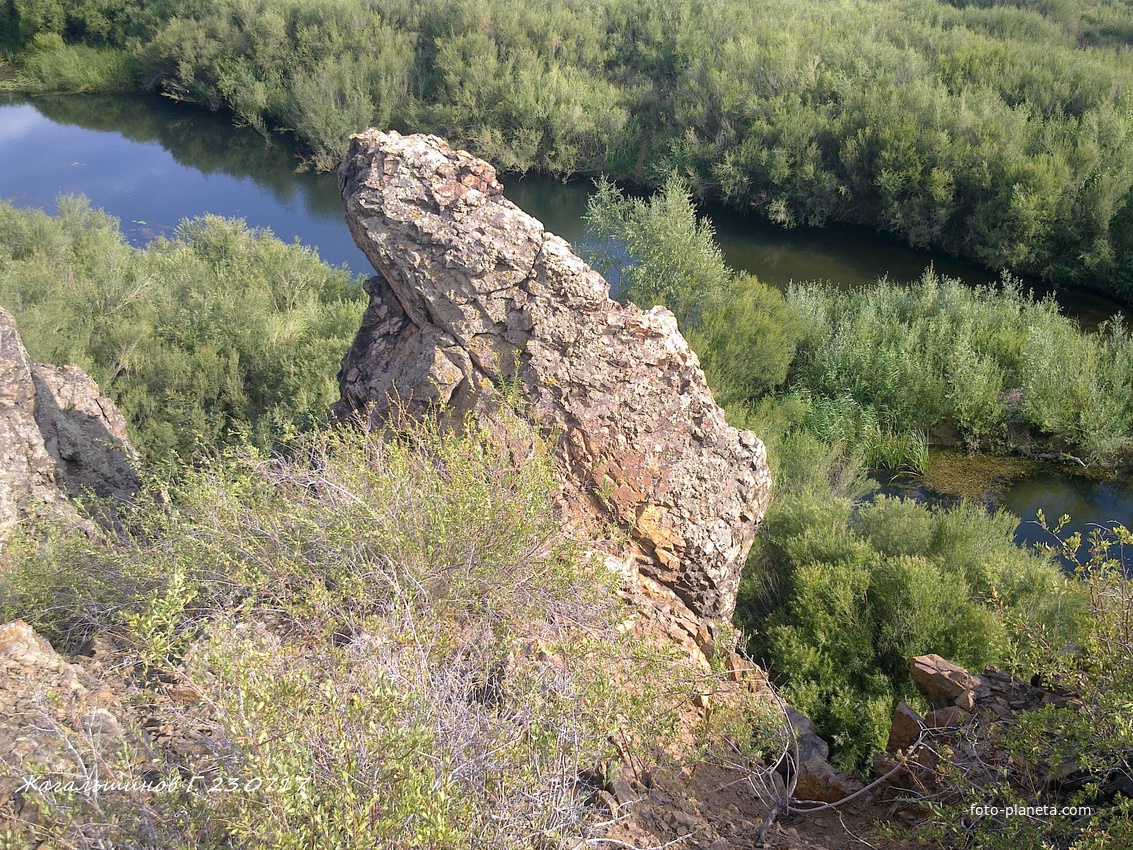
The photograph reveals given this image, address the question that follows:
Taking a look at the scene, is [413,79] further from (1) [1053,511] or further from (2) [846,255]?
(1) [1053,511]

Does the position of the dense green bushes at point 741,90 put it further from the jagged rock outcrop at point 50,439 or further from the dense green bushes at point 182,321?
the jagged rock outcrop at point 50,439

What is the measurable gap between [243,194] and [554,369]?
22.5m

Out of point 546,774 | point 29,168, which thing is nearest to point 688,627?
point 546,774

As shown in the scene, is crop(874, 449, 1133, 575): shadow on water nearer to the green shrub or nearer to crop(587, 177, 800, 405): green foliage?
crop(587, 177, 800, 405): green foliage

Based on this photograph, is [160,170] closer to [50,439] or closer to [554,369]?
[50,439]

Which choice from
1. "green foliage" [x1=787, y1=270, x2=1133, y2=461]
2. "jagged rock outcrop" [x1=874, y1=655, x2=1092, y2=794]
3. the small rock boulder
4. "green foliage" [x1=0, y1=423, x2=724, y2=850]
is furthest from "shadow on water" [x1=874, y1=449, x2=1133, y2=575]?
"green foliage" [x1=0, y1=423, x2=724, y2=850]

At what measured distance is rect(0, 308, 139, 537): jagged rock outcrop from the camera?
553cm

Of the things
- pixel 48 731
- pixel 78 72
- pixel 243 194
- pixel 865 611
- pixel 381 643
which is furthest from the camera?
pixel 78 72

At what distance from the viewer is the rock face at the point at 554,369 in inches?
200

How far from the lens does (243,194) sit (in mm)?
24656

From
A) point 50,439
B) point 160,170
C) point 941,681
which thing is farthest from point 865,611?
point 160,170

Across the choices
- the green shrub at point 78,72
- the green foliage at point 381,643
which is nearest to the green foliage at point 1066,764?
the green foliage at point 381,643

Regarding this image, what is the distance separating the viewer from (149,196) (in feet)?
77.6

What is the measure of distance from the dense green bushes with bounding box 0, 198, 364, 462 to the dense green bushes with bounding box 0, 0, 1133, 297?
11.6 metres
